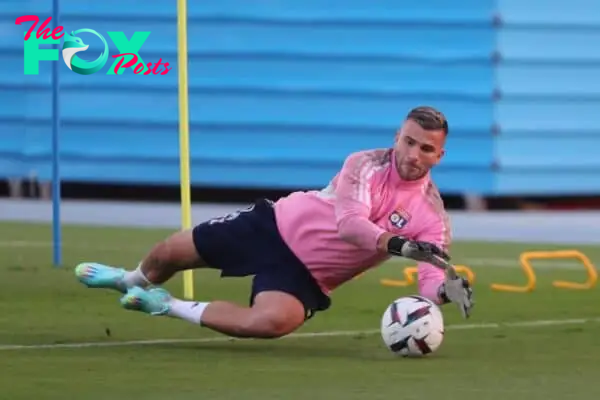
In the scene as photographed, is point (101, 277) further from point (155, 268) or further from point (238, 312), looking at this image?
point (238, 312)

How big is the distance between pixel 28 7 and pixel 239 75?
2.83m

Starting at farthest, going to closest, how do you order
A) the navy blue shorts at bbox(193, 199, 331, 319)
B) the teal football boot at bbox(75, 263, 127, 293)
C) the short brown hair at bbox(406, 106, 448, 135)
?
1. the teal football boot at bbox(75, 263, 127, 293)
2. the navy blue shorts at bbox(193, 199, 331, 319)
3. the short brown hair at bbox(406, 106, 448, 135)

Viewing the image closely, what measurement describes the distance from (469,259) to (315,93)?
677 cm

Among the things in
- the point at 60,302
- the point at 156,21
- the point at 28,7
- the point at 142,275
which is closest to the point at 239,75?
Answer: the point at 156,21

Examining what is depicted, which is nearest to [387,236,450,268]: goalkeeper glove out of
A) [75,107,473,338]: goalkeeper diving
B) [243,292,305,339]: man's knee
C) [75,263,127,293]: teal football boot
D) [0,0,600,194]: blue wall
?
[75,107,473,338]: goalkeeper diving

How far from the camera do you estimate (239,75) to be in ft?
74.0

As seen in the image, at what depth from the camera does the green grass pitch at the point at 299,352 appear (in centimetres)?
796

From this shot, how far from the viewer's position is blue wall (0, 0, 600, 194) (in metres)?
21.6

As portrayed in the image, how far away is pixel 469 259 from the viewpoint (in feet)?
52.1

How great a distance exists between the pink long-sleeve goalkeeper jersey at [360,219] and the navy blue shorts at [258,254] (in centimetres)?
6

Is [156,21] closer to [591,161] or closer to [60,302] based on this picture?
[591,161]

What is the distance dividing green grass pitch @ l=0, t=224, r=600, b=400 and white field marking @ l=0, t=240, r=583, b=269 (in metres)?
0.91

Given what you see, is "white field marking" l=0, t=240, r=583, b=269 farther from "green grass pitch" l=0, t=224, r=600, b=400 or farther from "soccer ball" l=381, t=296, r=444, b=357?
"soccer ball" l=381, t=296, r=444, b=357

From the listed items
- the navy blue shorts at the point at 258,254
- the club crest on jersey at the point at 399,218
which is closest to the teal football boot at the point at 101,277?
the navy blue shorts at the point at 258,254
